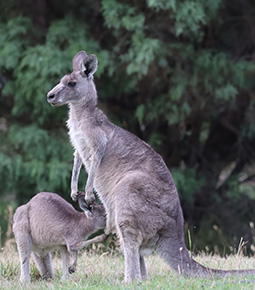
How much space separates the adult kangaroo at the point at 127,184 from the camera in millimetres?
5168

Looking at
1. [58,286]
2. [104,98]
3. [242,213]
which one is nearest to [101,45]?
[104,98]

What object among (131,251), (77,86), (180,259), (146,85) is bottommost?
(180,259)

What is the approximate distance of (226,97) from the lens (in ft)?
31.8

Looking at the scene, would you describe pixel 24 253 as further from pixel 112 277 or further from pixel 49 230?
pixel 112 277

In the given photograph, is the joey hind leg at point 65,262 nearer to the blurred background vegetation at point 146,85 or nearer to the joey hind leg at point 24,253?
the joey hind leg at point 24,253

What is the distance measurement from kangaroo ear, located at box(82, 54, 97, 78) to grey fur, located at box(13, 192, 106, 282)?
1265mm

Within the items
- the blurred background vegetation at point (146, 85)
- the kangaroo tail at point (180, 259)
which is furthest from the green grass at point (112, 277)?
the blurred background vegetation at point (146, 85)

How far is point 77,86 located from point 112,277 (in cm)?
185

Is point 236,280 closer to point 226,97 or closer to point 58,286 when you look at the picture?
point 58,286

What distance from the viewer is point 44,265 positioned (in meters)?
5.77

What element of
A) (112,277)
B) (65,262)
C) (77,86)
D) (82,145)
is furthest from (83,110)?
(112,277)

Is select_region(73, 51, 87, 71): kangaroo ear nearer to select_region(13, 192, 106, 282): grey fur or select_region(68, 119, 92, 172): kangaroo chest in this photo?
select_region(68, 119, 92, 172): kangaroo chest

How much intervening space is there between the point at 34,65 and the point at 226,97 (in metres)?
3.13

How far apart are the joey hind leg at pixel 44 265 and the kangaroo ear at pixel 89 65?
6.02 feet
